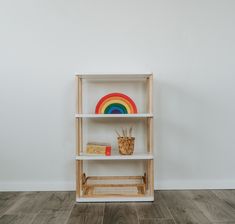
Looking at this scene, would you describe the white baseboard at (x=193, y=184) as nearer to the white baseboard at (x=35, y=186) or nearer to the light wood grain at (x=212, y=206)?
the light wood grain at (x=212, y=206)

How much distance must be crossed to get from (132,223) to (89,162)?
73 cm

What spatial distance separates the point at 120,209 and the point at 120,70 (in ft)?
3.26

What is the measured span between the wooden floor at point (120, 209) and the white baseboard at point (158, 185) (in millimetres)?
67

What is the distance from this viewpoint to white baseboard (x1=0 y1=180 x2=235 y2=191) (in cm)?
208

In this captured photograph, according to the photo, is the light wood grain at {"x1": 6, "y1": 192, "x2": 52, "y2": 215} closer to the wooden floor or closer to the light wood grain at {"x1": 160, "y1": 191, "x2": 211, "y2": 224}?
the wooden floor

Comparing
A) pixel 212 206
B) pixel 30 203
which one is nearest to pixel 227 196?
pixel 212 206

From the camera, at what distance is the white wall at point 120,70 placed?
6.88 feet

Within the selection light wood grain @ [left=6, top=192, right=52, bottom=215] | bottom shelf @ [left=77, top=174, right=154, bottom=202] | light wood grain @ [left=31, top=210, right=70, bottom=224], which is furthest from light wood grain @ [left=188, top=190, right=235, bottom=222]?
light wood grain @ [left=6, top=192, right=52, bottom=215]

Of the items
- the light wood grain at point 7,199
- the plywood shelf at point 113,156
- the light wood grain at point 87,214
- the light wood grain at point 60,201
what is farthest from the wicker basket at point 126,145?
the light wood grain at point 7,199

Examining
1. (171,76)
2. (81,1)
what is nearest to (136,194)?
(171,76)

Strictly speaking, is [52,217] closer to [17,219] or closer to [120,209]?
[17,219]

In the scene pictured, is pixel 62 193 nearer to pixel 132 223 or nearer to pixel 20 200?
pixel 20 200

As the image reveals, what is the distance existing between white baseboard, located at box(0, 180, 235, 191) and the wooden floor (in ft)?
0.22

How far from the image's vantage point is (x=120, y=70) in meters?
2.09
